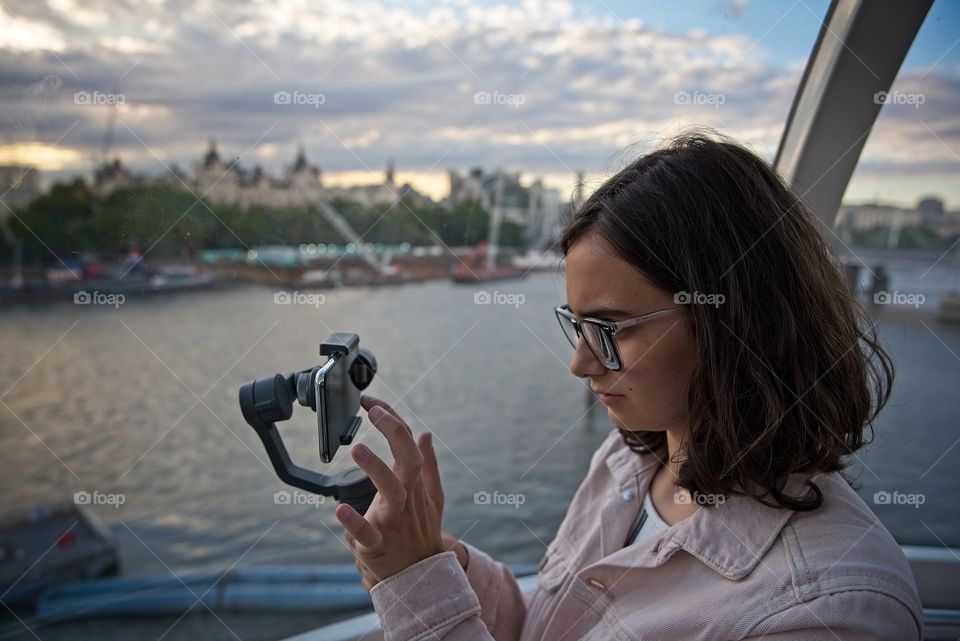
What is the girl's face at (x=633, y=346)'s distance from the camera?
3.14ft

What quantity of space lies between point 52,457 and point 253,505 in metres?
0.76

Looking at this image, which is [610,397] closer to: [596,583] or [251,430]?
[596,583]

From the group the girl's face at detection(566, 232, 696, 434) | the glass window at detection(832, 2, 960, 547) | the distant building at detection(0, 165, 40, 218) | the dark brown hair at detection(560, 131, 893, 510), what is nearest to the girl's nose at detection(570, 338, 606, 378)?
the girl's face at detection(566, 232, 696, 434)

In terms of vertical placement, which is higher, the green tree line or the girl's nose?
the green tree line

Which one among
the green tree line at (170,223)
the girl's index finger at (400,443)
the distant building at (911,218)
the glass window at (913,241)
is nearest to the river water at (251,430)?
the glass window at (913,241)

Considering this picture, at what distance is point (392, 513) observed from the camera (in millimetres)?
886

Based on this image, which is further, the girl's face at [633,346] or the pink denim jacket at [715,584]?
the girl's face at [633,346]

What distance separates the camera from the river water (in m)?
2.14

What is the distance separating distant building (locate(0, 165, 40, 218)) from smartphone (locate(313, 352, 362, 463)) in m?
1.21

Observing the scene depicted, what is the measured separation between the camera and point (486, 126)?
236 centimetres

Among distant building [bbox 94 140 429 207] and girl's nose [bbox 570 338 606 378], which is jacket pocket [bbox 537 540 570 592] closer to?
girl's nose [bbox 570 338 606 378]

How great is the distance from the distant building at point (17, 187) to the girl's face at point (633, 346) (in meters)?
1.51

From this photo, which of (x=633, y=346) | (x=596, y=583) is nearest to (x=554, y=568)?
(x=596, y=583)

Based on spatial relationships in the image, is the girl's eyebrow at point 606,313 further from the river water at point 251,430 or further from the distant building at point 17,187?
the distant building at point 17,187
